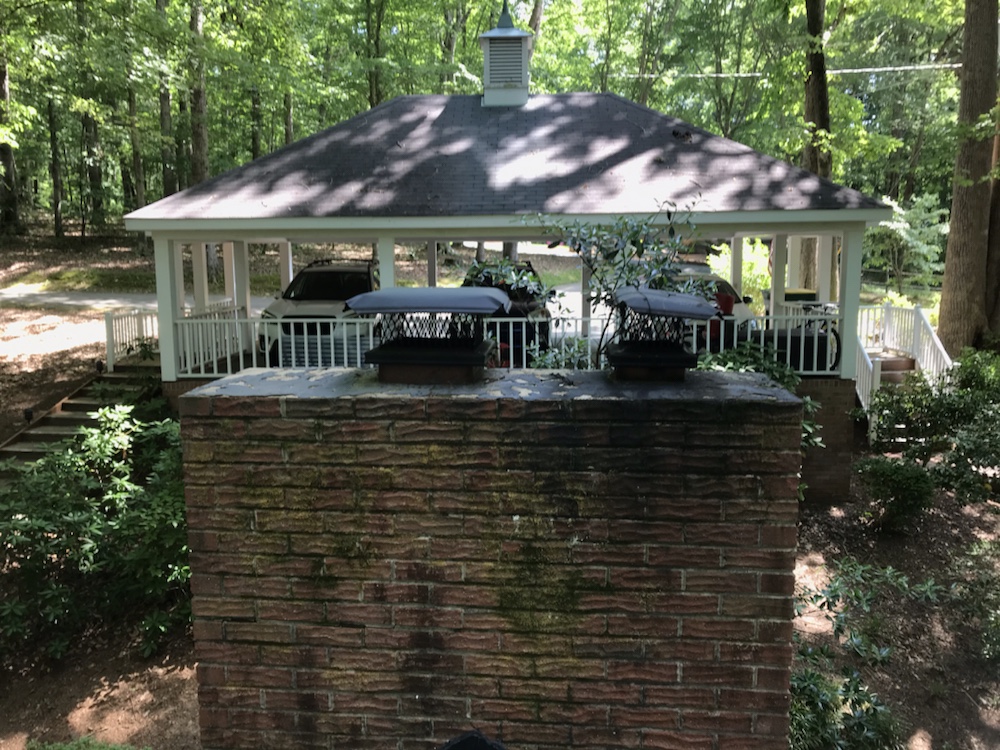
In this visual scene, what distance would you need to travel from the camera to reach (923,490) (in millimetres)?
8992

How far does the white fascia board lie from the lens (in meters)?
9.42

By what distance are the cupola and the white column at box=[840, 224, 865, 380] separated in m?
5.92

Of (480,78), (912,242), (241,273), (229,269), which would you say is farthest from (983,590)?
(480,78)

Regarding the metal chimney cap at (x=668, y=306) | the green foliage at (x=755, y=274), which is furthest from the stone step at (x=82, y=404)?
A: the green foliage at (x=755, y=274)

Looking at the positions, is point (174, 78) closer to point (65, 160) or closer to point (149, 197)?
point (149, 197)

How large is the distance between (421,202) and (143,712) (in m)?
6.63

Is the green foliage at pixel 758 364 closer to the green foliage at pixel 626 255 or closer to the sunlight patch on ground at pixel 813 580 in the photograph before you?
the sunlight patch on ground at pixel 813 580

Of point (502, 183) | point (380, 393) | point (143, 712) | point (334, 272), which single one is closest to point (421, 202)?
point (502, 183)

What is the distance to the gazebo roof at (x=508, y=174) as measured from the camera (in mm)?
9742

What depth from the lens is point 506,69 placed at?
12703mm

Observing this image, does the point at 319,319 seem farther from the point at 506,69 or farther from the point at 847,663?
the point at 847,663

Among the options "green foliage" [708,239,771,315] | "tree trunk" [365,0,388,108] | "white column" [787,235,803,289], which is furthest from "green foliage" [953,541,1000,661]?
"tree trunk" [365,0,388,108]

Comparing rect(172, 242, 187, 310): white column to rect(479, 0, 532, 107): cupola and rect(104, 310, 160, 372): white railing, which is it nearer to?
rect(104, 310, 160, 372): white railing

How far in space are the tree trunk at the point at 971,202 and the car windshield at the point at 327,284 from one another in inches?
411
